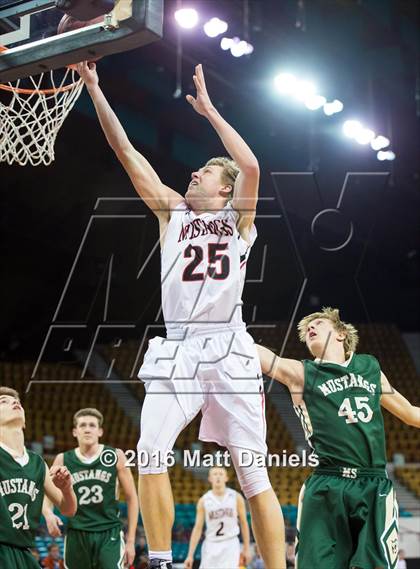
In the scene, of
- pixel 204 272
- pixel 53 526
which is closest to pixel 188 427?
pixel 53 526

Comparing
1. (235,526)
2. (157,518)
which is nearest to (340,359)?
(157,518)

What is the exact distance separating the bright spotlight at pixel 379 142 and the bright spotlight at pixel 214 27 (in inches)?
161

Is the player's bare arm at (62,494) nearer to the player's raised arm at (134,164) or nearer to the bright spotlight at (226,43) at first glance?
the player's raised arm at (134,164)

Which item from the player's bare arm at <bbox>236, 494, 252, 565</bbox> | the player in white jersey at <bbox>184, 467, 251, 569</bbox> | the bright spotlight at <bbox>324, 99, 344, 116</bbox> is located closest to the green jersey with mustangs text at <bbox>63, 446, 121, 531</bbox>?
the player's bare arm at <bbox>236, 494, 252, 565</bbox>

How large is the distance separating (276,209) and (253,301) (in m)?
2.08

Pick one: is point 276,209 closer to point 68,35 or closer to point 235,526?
point 235,526

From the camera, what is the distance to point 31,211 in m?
16.8

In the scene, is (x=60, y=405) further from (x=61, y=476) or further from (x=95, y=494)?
(x=61, y=476)

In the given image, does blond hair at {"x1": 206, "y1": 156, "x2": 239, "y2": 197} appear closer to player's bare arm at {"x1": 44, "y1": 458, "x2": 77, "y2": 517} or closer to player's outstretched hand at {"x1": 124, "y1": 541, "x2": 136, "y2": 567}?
player's bare arm at {"x1": 44, "y1": 458, "x2": 77, "y2": 517}

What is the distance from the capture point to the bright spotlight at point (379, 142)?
52.6 feet

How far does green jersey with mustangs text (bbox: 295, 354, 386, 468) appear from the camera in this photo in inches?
201

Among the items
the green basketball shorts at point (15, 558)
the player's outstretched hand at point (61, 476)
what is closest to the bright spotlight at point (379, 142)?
the player's outstretched hand at point (61, 476)

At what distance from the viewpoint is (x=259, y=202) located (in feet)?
52.5

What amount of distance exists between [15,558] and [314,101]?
37.5 feet
